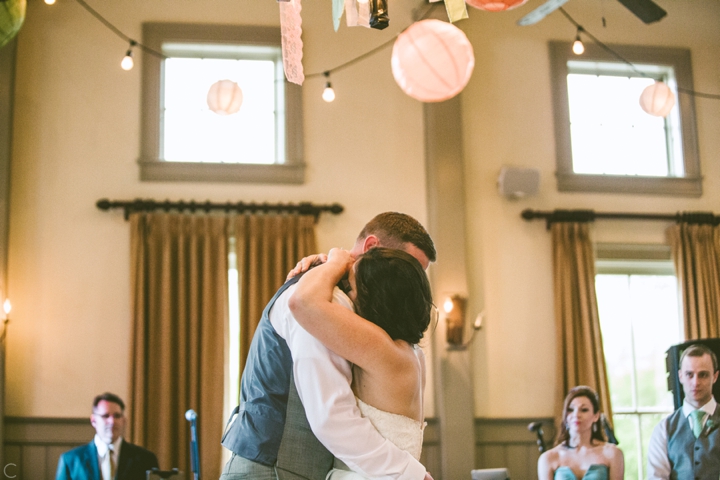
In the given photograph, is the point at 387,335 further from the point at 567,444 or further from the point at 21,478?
the point at 21,478

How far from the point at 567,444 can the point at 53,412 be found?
397 centimetres

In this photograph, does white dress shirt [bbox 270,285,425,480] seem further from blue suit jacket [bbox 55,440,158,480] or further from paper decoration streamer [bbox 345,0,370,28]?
blue suit jacket [bbox 55,440,158,480]

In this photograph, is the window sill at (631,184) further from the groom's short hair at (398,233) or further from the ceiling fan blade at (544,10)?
the groom's short hair at (398,233)

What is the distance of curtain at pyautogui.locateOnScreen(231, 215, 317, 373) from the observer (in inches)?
265

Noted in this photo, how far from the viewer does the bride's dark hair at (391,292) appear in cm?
238

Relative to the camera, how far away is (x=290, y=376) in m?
→ 2.42


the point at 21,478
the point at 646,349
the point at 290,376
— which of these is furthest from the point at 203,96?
the point at 290,376

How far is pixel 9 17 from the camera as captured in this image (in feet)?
7.11

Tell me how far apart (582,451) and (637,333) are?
98.9 inches

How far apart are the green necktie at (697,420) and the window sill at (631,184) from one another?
2.83m

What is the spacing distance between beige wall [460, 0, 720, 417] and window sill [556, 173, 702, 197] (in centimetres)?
7

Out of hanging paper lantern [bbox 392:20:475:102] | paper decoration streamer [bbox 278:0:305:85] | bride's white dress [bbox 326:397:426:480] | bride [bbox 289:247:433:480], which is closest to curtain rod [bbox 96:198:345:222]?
hanging paper lantern [bbox 392:20:475:102]

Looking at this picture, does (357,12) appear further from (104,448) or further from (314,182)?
(314,182)

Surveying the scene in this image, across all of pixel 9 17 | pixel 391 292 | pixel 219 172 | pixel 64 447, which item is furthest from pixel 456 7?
pixel 64 447
